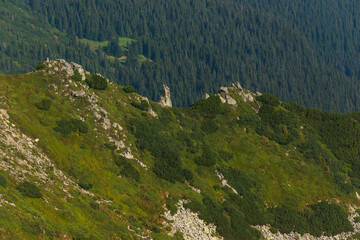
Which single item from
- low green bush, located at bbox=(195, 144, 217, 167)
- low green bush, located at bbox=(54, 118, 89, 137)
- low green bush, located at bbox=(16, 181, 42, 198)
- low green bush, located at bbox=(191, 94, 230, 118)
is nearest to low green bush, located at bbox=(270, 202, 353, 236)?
low green bush, located at bbox=(195, 144, 217, 167)

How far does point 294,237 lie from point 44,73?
53028 millimetres

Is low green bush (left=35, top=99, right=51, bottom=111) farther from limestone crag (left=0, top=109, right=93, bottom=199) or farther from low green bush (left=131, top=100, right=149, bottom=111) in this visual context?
low green bush (left=131, top=100, right=149, bottom=111)

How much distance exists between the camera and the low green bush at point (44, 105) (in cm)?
7506

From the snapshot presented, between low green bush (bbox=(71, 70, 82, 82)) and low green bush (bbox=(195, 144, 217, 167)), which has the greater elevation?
low green bush (bbox=(71, 70, 82, 82))

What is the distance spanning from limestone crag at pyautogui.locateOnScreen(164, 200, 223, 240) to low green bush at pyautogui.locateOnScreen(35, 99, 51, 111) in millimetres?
26364

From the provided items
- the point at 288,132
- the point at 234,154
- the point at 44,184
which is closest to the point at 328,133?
the point at 288,132

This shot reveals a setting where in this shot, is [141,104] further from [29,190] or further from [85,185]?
[29,190]

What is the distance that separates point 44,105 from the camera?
75.4 metres

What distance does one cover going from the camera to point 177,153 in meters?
82.9

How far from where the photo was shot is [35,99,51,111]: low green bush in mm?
75062

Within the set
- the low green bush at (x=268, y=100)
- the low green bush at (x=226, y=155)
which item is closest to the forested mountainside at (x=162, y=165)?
the low green bush at (x=226, y=155)

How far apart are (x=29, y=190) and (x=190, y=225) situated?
80.8 ft

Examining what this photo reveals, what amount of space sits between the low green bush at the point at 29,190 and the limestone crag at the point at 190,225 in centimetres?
1944

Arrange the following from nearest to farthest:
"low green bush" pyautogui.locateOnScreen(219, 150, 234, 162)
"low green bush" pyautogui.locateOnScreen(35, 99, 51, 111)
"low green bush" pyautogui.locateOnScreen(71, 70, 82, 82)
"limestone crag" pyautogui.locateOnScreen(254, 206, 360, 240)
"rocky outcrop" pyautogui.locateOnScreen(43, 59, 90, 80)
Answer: "low green bush" pyautogui.locateOnScreen(35, 99, 51, 111), "limestone crag" pyautogui.locateOnScreen(254, 206, 360, 240), "low green bush" pyautogui.locateOnScreen(71, 70, 82, 82), "rocky outcrop" pyautogui.locateOnScreen(43, 59, 90, 80), "low green bush" pyautogui.locateOnScreen(219, 150, 234, 162)
